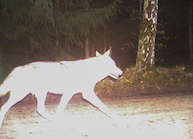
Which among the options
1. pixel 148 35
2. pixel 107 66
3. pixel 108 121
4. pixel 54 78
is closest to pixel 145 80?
pixel 148 35

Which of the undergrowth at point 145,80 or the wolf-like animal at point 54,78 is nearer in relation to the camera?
the wolf-like animal at point 54,78

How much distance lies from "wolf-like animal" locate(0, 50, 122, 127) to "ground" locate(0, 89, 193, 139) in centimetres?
49

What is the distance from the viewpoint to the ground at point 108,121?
19.7ft

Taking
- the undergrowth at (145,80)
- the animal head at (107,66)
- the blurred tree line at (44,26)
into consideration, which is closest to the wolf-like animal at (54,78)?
the animal head at (107,66)

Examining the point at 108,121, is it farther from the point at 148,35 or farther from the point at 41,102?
the point at 148,35

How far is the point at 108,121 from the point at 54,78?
161cm

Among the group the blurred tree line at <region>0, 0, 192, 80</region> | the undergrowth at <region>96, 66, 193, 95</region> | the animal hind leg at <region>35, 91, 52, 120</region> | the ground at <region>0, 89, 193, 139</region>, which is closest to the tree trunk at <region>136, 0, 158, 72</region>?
the undergrowth at <region>96, 66, 193, 95</region>

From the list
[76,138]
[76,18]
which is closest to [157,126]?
[76,138]

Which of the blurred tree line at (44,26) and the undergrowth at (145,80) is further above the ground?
the blurred tree line at (44,26)

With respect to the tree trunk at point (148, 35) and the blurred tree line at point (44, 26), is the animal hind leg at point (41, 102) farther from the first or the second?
the tree trunk at point (148, 35)

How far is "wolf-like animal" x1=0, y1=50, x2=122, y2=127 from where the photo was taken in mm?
6051

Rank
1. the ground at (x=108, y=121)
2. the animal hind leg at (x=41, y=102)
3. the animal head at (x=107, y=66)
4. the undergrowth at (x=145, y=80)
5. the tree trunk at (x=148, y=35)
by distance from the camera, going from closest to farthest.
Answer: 1. the ground at (x=108, y=121)
2. the animal hind leg at (x=41, y=102)
3. the animal head at (x=107, y=66)
4. the undergrowth at (x=145, y=80)
5. the tree trunk at (x=148, y=35)

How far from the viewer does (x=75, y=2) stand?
13.8 meters

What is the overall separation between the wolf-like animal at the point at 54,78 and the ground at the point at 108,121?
487 mm
